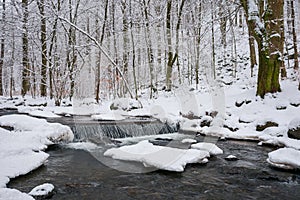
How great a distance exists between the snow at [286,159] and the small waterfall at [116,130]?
4844 mm

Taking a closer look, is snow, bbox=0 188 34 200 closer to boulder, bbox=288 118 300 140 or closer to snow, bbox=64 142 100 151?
snow, bbox=64 142 100 151

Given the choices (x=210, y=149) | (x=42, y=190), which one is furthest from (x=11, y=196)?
(x=210, y=149)

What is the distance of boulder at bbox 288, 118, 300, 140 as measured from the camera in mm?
6809

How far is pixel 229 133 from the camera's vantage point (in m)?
8.55

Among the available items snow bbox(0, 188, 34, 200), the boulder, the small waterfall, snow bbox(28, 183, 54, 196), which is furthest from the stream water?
the small waterfall

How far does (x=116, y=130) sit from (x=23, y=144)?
12.3 feet

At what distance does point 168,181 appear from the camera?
4691 millimetres

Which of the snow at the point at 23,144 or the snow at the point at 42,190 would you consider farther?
the snow at the point at 23,144

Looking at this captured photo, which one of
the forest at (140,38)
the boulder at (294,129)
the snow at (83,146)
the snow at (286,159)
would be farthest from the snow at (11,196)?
the boulder at (294,129)

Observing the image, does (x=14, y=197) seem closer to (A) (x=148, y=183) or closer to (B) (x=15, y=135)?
→ (A) (x=148, y=183)

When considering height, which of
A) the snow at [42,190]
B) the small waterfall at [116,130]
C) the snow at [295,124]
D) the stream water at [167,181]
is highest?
the snow at [295,124]

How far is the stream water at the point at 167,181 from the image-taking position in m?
4.07

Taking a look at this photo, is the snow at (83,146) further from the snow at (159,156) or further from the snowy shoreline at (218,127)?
the snow at (159,156)

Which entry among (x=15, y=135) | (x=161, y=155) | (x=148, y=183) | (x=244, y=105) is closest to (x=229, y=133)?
(x=244, y=105)
